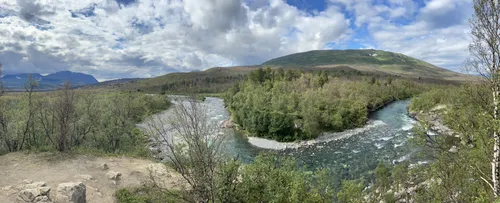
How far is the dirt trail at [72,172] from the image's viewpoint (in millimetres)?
18644

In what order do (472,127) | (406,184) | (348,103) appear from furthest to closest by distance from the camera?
(348,103) < (406,184) < (472,127)

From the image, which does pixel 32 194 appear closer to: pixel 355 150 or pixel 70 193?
pixel 70 193

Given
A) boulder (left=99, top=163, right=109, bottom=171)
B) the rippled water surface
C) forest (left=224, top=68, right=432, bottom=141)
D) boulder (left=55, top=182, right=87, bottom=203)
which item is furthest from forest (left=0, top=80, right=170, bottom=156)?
forest (left=224, top=68, right=432, bottom=141)

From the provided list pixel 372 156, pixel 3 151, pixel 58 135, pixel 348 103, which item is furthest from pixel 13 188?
pixel 348 103

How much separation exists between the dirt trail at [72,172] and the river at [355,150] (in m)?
10.8

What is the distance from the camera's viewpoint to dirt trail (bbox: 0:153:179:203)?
61.2 feet

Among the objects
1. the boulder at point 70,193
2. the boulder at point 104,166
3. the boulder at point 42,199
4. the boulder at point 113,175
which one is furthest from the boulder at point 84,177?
the boulder at point 42,199

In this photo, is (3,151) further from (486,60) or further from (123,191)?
(486,60)

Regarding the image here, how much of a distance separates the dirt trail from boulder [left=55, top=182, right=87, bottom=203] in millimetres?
1215

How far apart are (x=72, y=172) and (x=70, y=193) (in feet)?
24.6

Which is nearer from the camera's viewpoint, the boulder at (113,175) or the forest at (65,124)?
the boulder at (113,175)

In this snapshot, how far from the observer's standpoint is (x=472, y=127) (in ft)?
38.7

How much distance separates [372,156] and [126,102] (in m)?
37.6

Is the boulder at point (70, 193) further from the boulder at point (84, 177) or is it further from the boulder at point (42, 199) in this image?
the boulder at point (84, 177)
